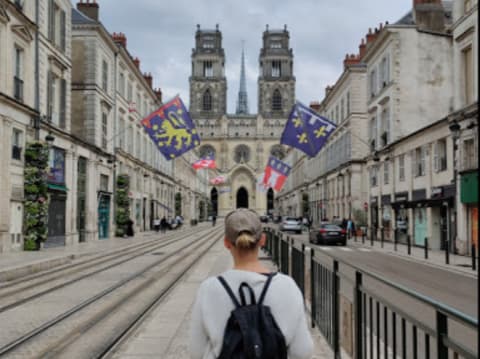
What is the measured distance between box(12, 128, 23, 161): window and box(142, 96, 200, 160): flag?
5.89m

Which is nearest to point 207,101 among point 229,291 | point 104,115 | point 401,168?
point 104,115

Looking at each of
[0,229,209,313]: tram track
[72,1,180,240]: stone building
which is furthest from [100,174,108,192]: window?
[0,229,209,313]: tram track

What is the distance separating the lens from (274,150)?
118 metres

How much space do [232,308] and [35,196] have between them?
21.3 metres

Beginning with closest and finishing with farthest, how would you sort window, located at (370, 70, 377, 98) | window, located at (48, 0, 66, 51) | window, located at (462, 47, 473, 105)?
window, located at (462, 47, 473, 105) < window, located at (48, 0, 66, 51) < window, located at (370, 70, 377, 98)

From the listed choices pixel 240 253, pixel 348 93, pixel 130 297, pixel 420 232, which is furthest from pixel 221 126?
pixel 240 253

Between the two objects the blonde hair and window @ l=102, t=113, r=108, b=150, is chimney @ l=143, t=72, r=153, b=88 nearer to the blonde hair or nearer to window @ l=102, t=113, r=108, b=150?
window @ l=102, t=113, r=108, b=150

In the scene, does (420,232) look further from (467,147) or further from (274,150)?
(274,150)

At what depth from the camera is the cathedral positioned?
115 metres

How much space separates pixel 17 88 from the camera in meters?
22.6

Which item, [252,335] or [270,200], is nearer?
[252,335]

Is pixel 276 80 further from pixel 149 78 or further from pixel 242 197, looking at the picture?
pixel 149 78

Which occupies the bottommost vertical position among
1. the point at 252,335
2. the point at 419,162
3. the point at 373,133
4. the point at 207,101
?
the point at 252,335

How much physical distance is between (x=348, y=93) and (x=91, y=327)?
40.6m
